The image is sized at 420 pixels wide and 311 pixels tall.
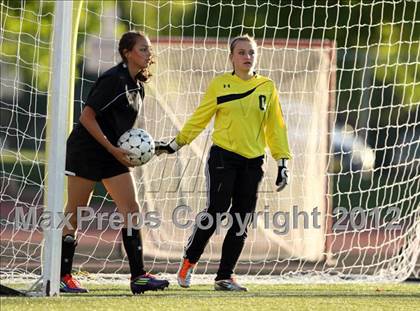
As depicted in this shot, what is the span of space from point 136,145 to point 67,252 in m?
0.83

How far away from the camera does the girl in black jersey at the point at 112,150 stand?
6598 mm

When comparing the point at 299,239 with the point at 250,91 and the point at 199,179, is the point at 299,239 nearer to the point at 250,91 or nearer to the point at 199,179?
the point at 199,179

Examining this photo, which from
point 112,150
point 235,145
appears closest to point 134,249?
point 112,150

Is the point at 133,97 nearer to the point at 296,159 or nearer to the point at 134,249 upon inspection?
the point at 134,249

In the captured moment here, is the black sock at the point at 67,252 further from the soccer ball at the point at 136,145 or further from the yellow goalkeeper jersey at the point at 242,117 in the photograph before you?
the yellow goalkeeper jersey at the point at 242,117

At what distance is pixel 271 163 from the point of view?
907cm

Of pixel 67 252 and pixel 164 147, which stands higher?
pixel 164 147

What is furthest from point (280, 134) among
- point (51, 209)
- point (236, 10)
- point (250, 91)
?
point (236, 10)

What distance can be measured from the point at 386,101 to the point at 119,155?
409 cm

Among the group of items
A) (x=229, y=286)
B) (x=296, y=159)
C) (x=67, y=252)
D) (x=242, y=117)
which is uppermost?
(x=242, y=117)

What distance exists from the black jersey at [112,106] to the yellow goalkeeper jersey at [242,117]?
0.60 metres

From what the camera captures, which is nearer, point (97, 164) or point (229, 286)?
point (97, 164)

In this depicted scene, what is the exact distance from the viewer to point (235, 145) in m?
7.08

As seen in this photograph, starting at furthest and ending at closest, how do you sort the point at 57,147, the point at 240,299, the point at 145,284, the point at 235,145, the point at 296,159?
the point at 296,159 → the point at 235,145 → the point at 145,284 → the point at 240,299 → the point at 57,147
